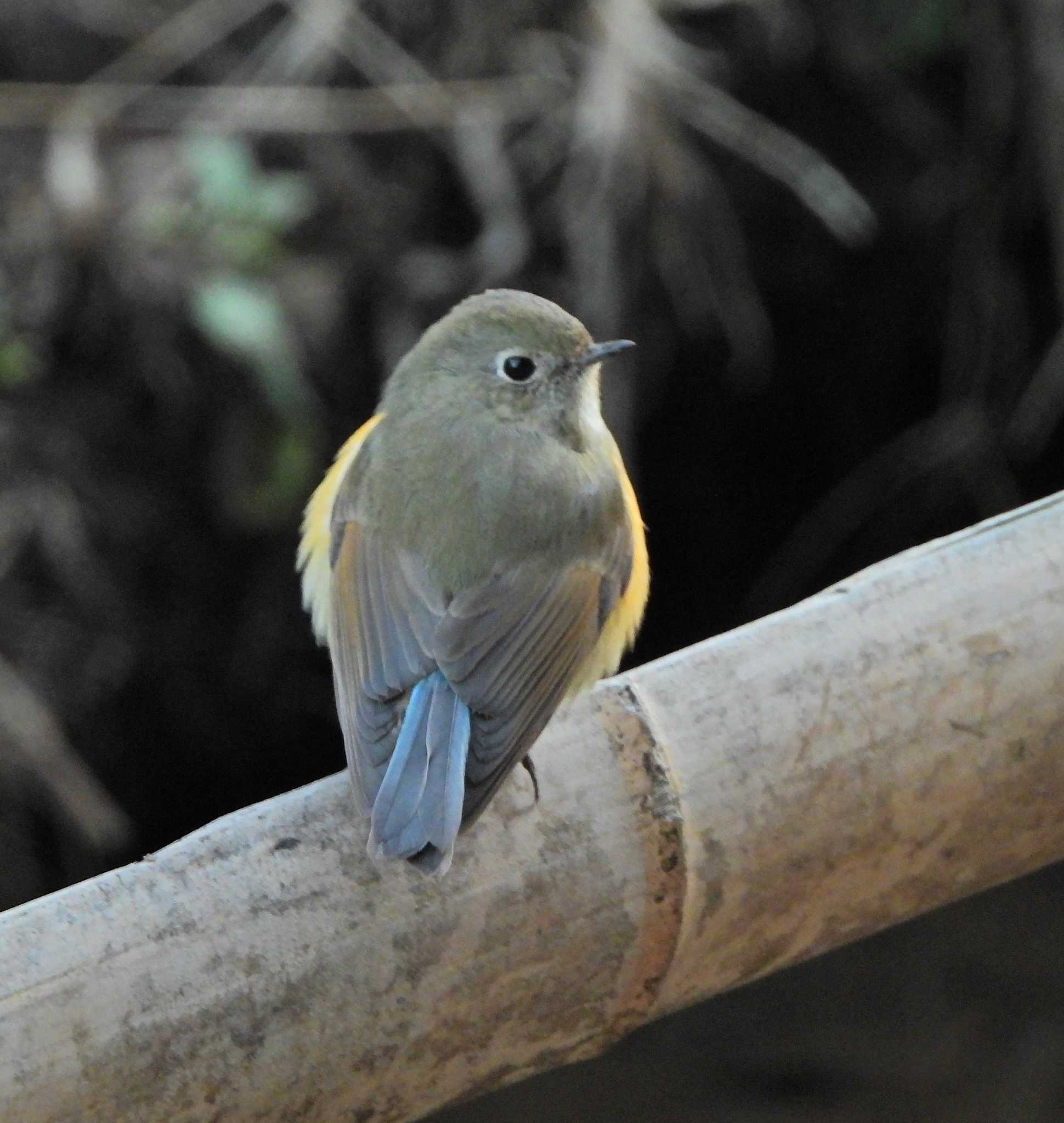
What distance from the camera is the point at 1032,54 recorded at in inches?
171

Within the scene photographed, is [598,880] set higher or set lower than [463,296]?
lower

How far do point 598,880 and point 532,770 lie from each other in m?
0.19

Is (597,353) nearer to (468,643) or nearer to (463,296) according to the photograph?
(468,643)

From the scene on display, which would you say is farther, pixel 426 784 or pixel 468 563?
pixel 468 563

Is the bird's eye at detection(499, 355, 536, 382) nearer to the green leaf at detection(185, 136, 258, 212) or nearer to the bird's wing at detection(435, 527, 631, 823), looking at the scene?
the bird's wing at detection(435, 527, 631, 823)

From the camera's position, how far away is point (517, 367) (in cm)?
297

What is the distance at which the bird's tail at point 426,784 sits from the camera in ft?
6.49

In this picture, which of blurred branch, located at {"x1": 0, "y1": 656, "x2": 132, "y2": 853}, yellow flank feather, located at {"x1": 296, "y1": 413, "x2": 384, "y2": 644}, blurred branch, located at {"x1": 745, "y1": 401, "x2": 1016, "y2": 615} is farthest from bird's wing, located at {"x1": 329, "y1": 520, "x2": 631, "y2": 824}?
blurred branch, located at {"x1": 745, "y1": 401, "x2": 1016, "y2": 615}

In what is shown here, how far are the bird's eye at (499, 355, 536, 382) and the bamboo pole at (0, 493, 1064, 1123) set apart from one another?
84 cm

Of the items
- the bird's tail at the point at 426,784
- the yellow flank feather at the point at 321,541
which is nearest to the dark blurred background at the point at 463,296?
the yellow flank feather at the point at 321,541

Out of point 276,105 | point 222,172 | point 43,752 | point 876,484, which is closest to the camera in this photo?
point 43,752

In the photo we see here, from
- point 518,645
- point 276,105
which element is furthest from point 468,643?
point 276,105

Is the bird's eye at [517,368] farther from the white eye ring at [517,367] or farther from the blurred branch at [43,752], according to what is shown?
the blurred branch at [43,752]

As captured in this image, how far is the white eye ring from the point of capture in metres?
2.97
